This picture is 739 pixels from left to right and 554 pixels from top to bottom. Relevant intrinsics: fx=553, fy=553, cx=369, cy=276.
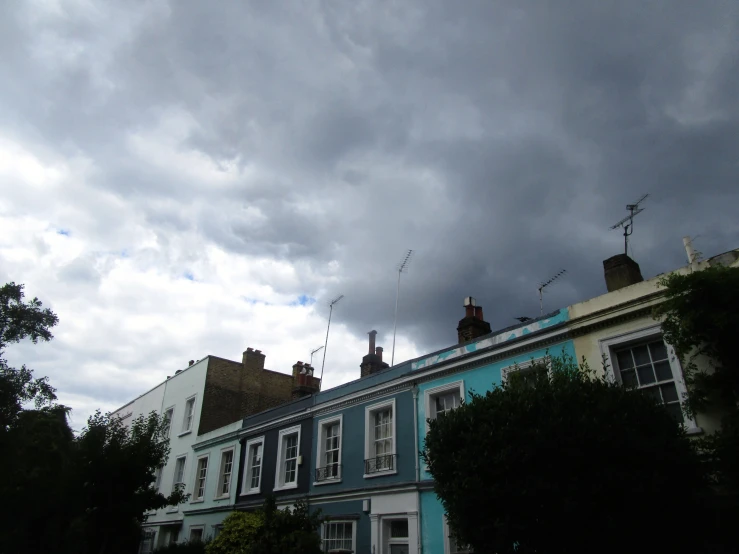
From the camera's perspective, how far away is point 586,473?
30.0 feet

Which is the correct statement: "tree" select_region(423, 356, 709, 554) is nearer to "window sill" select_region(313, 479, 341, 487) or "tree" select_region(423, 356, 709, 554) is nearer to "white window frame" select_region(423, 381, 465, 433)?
"white window frame" select_region(423, 381, 465, 433)

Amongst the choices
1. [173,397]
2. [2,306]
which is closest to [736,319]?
[2,306]

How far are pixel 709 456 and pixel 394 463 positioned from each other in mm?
8936

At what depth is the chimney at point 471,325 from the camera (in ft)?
55.9

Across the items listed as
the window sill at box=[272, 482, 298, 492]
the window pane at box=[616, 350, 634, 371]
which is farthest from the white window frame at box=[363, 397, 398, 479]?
the window pane at box=[616, 350, 634, 371]

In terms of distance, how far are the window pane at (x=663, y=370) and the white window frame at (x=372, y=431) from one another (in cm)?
793

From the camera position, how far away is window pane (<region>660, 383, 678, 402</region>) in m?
11.3

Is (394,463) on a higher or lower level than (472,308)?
lower

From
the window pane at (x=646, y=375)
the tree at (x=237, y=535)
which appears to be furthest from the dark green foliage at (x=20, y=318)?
the window pane at (x=646, y=375)

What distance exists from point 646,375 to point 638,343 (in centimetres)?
73

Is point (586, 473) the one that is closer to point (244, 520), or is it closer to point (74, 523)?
point (244, 520)

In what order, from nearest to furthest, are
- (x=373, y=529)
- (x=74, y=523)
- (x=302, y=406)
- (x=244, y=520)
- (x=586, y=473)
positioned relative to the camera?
(x=586, y=473)
(x=244, y=520)
(x=373, y=529)
(x=74, y=523)
(x=302, y=406)

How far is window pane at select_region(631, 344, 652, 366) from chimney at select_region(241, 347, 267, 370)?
22865mm

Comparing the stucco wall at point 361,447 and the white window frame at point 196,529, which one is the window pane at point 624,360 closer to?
the stucco wall at point 361,447
